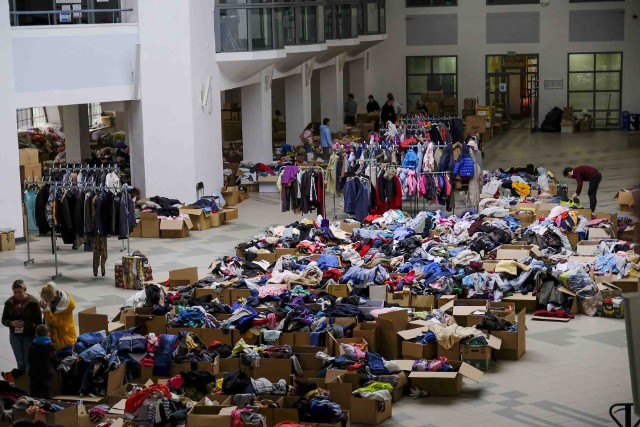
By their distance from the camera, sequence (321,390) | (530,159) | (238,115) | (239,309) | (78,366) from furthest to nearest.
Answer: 1. (238,115)
2. (530,159)
3. (239,309)
4. (78,366)
5. (321,390)

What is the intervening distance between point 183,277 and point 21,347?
11.8 feet

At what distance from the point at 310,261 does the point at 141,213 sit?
547 cm

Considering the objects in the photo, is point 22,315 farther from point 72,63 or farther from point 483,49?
point 483,49

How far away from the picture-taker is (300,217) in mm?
23078

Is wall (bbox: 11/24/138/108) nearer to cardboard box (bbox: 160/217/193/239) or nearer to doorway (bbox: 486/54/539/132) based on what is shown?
cardboard box (bbox: 160/217/193/239)

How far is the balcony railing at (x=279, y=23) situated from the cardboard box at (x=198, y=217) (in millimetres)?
4501

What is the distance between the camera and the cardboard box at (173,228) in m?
21.2

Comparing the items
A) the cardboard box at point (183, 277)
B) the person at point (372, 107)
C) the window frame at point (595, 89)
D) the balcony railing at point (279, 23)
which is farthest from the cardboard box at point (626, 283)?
the window frame at point (595, 89)

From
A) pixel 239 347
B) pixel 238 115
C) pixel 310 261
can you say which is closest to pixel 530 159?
pixel 238 115

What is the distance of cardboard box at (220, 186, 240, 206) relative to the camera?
24.6 metres

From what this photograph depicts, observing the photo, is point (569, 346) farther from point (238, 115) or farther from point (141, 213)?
point (238, 115)

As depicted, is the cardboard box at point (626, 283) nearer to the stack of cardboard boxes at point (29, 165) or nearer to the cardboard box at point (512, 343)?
the cardboard box at point (512, 343)

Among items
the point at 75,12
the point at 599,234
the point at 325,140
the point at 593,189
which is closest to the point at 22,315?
the point at 599,234

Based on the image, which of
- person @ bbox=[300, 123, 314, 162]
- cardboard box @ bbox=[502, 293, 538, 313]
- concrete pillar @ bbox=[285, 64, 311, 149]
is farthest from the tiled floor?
concrete pillar @ bbox=[285, 64, 311, 149]
